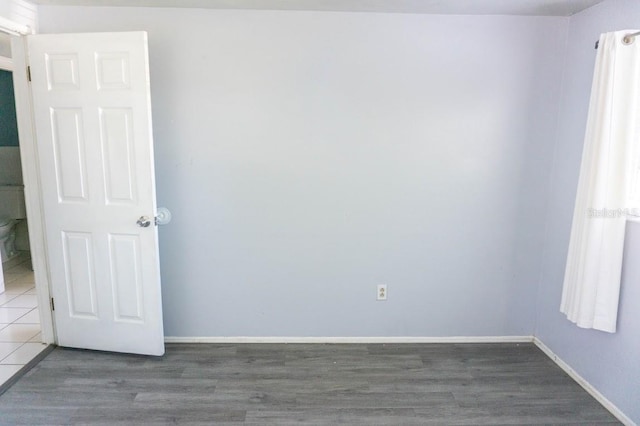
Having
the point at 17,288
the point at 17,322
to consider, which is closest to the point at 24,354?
the point at 17,322

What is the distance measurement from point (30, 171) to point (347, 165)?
6.98 feet

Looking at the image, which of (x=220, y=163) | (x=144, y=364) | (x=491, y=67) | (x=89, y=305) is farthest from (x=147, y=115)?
(x=491, y=67)

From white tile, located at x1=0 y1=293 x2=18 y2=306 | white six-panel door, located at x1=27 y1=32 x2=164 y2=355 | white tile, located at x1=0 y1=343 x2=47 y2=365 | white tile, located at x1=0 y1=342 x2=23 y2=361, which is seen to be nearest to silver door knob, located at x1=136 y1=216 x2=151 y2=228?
white six-panel door, located at x1=27 y1=32 x2=164 y2=355

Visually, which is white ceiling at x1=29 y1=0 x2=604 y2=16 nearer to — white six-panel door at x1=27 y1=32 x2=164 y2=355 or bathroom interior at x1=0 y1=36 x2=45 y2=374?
white six-panel door at x1=27 y1=32 x2=164 y2=355

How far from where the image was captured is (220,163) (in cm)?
260

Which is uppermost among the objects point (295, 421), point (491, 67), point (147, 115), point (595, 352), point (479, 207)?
point (491, 67)

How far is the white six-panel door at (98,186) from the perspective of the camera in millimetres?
2324

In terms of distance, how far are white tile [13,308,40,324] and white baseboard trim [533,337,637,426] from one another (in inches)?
155

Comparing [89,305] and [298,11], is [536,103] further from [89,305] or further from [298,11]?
[89,305]

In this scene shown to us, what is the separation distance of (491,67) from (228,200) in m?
2.03

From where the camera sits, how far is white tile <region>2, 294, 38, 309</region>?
333cm

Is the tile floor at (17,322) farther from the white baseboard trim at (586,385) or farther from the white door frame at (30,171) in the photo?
the white baseboard trim at (586,385)

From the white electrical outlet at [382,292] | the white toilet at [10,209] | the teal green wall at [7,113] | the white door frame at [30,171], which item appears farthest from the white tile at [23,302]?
the white electrical outlet at [382,292]

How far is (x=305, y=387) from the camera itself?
2314 mm
